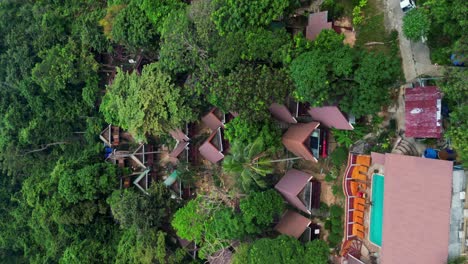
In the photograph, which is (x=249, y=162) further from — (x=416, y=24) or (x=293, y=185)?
(x=416, y=24)

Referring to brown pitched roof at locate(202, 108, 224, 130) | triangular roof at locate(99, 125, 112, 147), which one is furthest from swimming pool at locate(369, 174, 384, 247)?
triangular roof at locate(99, 125, 112, 147)

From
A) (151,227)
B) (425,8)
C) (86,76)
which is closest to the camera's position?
(425,8)

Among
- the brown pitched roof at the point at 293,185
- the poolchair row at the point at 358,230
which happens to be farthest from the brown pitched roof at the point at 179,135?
the poolchair row at the point at 358,230

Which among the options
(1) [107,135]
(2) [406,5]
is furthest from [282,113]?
(1) [107,135]

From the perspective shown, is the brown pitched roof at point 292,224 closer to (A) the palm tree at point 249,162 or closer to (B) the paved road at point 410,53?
(A) the palm tree at point 249,162

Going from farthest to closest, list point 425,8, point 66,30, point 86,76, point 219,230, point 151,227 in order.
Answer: point 66,30
point 86,76
point 151,227
point 219,230
point 425,8

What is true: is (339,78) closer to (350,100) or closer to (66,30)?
(350,100)

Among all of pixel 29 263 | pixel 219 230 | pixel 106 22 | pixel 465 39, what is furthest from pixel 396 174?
pixel 29 263
